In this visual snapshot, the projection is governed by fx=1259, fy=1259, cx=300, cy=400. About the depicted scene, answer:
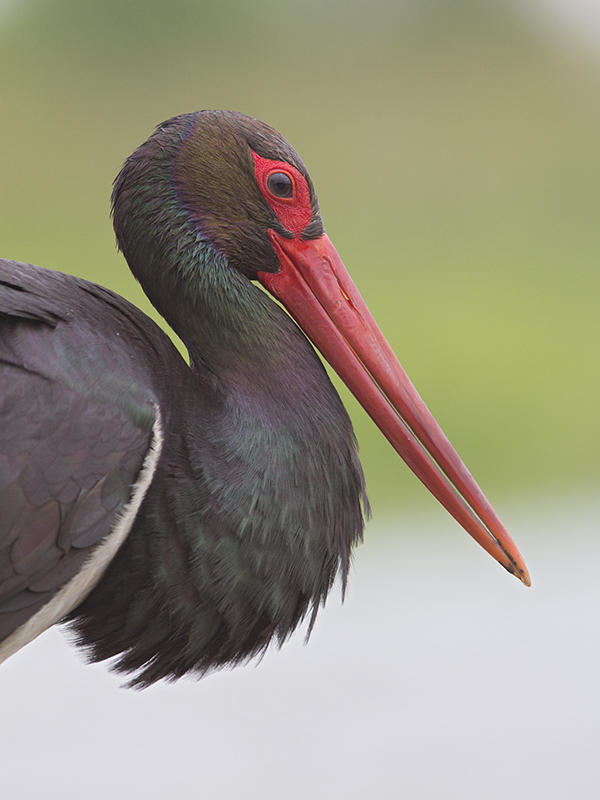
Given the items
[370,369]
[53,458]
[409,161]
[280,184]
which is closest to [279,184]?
[280,184]

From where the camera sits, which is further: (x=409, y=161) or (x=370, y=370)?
(x=409, y=161)

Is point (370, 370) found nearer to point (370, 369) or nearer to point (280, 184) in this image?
point (370, 369)

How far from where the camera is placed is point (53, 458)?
149 cm

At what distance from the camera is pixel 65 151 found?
6.75 m

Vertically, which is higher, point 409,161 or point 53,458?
point 53,458

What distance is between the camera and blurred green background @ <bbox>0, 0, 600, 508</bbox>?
584 centimetres

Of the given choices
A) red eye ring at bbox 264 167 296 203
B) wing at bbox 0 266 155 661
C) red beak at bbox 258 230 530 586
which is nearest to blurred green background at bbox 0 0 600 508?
red beak at bbox 258 230 530 586

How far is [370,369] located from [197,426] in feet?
0.97

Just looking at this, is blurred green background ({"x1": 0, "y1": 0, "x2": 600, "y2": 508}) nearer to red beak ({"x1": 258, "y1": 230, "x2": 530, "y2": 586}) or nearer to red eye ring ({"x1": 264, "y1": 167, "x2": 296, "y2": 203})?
red beak ({"x1": 258, "y1": 230, "x2": 530, "y2": 586})

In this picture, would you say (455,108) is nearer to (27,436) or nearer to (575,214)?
(575,214)

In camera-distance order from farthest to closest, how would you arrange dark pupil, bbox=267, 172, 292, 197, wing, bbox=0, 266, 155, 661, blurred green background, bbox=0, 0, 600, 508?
blurred green background, bbox=0, 0, 600, 508, dark pupil, bbox=267, 172, 292, 197, wing, bbox=0, 266, 155, 661

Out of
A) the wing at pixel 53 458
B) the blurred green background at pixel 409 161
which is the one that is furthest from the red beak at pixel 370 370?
the blurred green background at pixel 409 161

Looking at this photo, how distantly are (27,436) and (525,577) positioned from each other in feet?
2.30

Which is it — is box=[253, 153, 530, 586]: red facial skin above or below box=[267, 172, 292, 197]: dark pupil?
below
